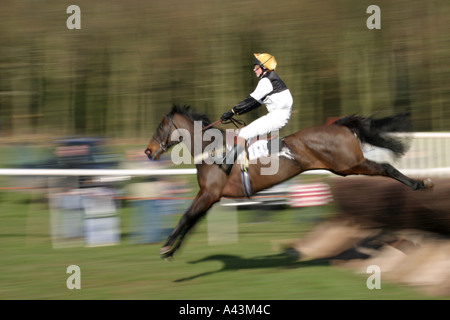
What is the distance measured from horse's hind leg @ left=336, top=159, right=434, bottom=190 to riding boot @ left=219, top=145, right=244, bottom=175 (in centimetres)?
105

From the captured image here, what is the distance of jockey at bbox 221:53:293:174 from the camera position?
5.95 meters

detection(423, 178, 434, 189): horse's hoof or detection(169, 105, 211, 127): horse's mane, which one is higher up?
detection(169, 105, 211, 127): horse's mane

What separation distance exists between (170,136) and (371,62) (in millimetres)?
6419

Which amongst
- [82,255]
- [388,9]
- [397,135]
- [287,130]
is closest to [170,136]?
[82,255]

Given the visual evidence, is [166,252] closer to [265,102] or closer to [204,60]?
[265,102]

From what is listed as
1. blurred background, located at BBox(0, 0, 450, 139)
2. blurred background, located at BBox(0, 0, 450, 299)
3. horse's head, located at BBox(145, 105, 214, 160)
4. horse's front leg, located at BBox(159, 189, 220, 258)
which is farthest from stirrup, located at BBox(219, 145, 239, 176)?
blurred background, located at BBox(0, 0, 450, 139)

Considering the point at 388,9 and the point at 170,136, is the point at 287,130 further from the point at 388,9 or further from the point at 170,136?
the point at 170,136

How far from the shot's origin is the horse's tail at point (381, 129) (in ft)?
20.2

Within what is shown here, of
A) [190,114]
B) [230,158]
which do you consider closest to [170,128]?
[190,114]

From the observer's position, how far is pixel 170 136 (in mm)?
6418

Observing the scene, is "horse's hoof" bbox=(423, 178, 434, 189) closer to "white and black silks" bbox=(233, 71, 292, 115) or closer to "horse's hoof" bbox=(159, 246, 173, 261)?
"white and black silks" bbox=(233, 71, 292, 115)

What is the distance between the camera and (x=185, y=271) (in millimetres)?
6359

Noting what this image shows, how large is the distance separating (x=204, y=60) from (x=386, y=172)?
256 inches

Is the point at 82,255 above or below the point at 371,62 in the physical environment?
below
